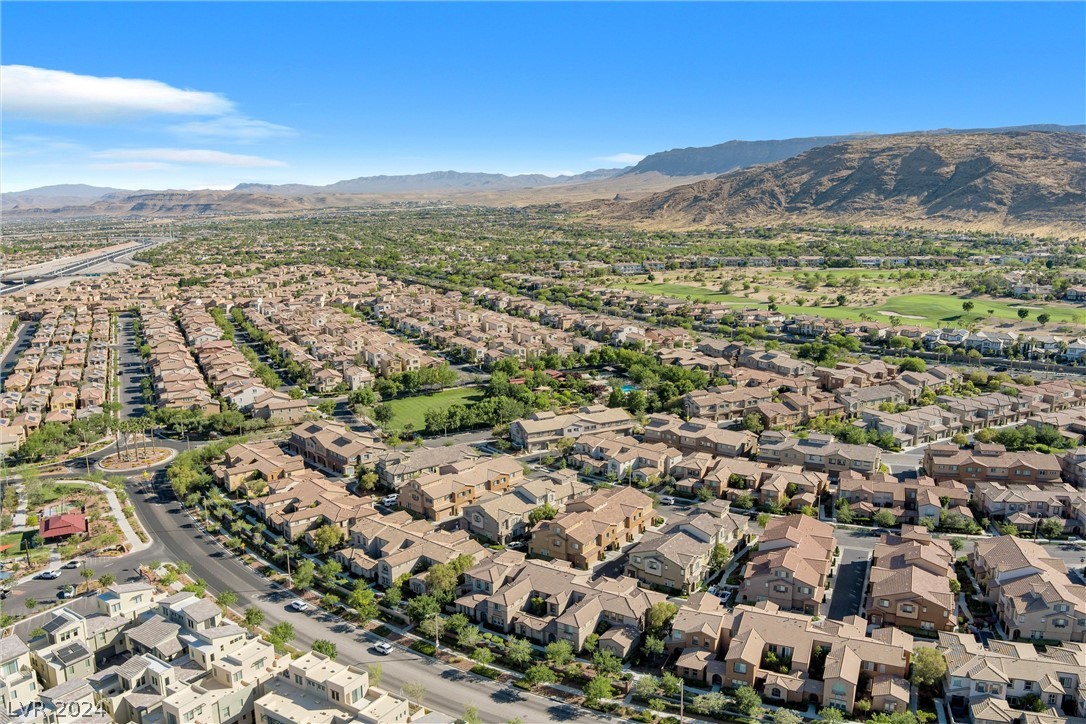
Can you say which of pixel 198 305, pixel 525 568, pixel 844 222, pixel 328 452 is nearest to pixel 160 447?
pixel 328 452

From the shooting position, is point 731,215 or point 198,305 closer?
point 198,305

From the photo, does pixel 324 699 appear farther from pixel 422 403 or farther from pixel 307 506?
pixel 422 403

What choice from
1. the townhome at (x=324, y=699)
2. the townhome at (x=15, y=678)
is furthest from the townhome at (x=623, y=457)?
the townhome at (x=15, y=678)

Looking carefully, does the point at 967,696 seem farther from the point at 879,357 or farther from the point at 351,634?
the point at 879,357

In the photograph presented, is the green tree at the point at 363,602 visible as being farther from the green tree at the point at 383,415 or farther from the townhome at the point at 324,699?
the green tree at the point at 383,415

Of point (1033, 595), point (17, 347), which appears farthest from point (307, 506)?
point (17, 347)

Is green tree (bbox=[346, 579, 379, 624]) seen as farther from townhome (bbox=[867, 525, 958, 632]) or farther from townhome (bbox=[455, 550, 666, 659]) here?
townhome (bbox=[867, 525, 958, 632])
